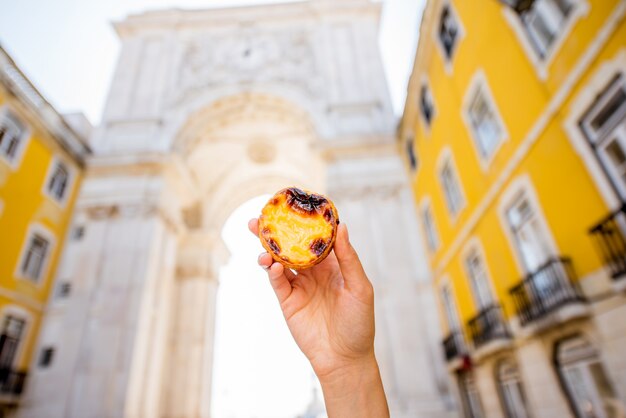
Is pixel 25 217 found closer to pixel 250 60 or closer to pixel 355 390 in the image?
pixel 250 60

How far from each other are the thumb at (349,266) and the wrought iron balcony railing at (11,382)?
13041 millimetres

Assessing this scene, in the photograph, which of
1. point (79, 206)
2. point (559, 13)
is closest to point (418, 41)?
point (559, 13)

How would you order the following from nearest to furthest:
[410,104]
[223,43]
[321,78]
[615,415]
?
[615,415]
[410,104]
[321,78]
[223,43]

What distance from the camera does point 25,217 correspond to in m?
11.7

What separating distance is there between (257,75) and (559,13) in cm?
1307

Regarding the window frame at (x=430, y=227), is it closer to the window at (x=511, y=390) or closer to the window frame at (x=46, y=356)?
the window at (x=511, y=390)

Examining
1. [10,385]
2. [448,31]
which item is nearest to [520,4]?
[448,31]

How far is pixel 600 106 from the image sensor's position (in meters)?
5.57

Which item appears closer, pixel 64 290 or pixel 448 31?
pixel 448 31

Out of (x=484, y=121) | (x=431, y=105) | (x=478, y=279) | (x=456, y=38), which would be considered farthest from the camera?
(x=431, y=105)

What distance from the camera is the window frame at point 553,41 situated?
5754mm

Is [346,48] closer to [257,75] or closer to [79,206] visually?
[257,75]

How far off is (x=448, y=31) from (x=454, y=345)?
862 cm

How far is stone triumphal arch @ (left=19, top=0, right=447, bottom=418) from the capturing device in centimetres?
1149
